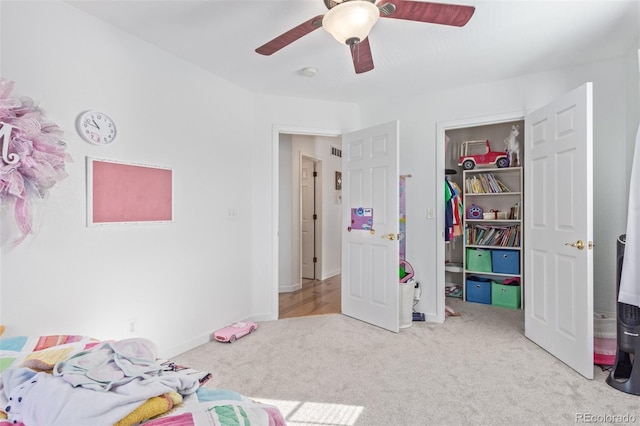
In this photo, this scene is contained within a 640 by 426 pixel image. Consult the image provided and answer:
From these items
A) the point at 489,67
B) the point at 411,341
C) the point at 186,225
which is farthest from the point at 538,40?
the point at 186,225

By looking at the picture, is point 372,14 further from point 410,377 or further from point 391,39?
point 410,377

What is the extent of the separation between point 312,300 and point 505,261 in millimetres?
2469

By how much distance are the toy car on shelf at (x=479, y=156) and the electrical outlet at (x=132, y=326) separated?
396cm

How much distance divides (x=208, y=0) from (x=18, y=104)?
116 cm

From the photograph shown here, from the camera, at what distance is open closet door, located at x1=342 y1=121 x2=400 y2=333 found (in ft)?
10.6

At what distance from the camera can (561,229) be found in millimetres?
2535

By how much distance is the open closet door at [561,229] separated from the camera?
228cm

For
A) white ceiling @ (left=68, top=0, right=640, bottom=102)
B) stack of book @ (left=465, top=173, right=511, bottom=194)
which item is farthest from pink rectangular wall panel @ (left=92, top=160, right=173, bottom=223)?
stack of book @ (left=465, top=173, right=511, bottom=194)

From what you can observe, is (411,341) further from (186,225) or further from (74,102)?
(74,102)

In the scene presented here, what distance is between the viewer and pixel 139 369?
3.47ft

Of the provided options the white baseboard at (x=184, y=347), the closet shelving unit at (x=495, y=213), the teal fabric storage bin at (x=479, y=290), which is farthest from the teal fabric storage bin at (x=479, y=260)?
the white baseboard at (x=184, y=347)

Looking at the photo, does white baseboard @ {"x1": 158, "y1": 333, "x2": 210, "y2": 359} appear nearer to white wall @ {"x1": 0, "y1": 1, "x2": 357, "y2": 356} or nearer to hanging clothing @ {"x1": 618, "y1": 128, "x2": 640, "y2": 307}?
white wall @ {"x1": 0, "y1": 1, "x2": 357, "y2": 356}

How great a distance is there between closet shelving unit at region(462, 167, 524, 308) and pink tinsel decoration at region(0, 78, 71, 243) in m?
4.19

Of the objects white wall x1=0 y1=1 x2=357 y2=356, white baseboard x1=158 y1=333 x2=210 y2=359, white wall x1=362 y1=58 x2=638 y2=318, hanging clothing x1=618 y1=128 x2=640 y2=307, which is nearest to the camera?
white wall x1=0 y1=1 x2=357 y2=356
